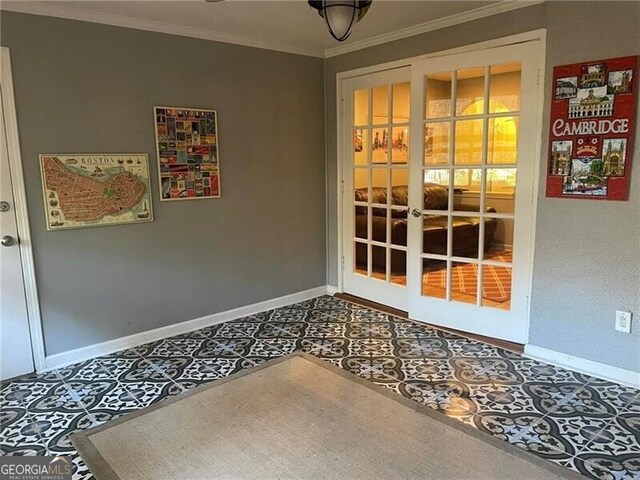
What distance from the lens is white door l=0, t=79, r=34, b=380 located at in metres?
2.87

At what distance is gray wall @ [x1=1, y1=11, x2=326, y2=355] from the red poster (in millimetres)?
2211

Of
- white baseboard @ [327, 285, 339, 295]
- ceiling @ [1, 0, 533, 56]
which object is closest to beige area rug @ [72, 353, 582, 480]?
white baseboard @ [327, 285, 339, 295]

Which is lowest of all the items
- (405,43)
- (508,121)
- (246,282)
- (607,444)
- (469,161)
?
(607,444)

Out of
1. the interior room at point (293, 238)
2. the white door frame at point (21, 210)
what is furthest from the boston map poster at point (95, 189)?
the white door frame at point (21, 210)

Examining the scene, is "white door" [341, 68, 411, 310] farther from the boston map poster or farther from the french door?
the boston map poster

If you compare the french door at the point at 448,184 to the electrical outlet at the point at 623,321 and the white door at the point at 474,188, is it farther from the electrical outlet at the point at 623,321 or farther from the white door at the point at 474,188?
the electrical outlet at the point at 623,321

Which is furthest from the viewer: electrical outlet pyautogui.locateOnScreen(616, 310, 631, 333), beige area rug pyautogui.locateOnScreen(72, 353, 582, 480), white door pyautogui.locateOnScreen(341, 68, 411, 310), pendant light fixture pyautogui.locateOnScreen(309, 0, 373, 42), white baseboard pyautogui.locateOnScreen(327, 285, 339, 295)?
white baseboard pyautogui.locateOnScreen(327, 285, 339, 295)

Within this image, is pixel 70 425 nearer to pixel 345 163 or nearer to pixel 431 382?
pixel 431 382

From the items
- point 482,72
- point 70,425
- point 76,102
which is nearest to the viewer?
point 70,425

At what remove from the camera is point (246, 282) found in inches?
163

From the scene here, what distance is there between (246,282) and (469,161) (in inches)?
83.9

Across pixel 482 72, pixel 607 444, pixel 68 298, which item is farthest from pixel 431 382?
pixel 68 298

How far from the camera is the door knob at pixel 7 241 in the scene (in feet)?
9.47

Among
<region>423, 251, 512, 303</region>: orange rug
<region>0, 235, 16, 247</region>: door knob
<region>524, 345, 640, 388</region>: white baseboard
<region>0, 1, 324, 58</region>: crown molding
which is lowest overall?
<region>524, 345, 640, 388</region>: white baseboard
